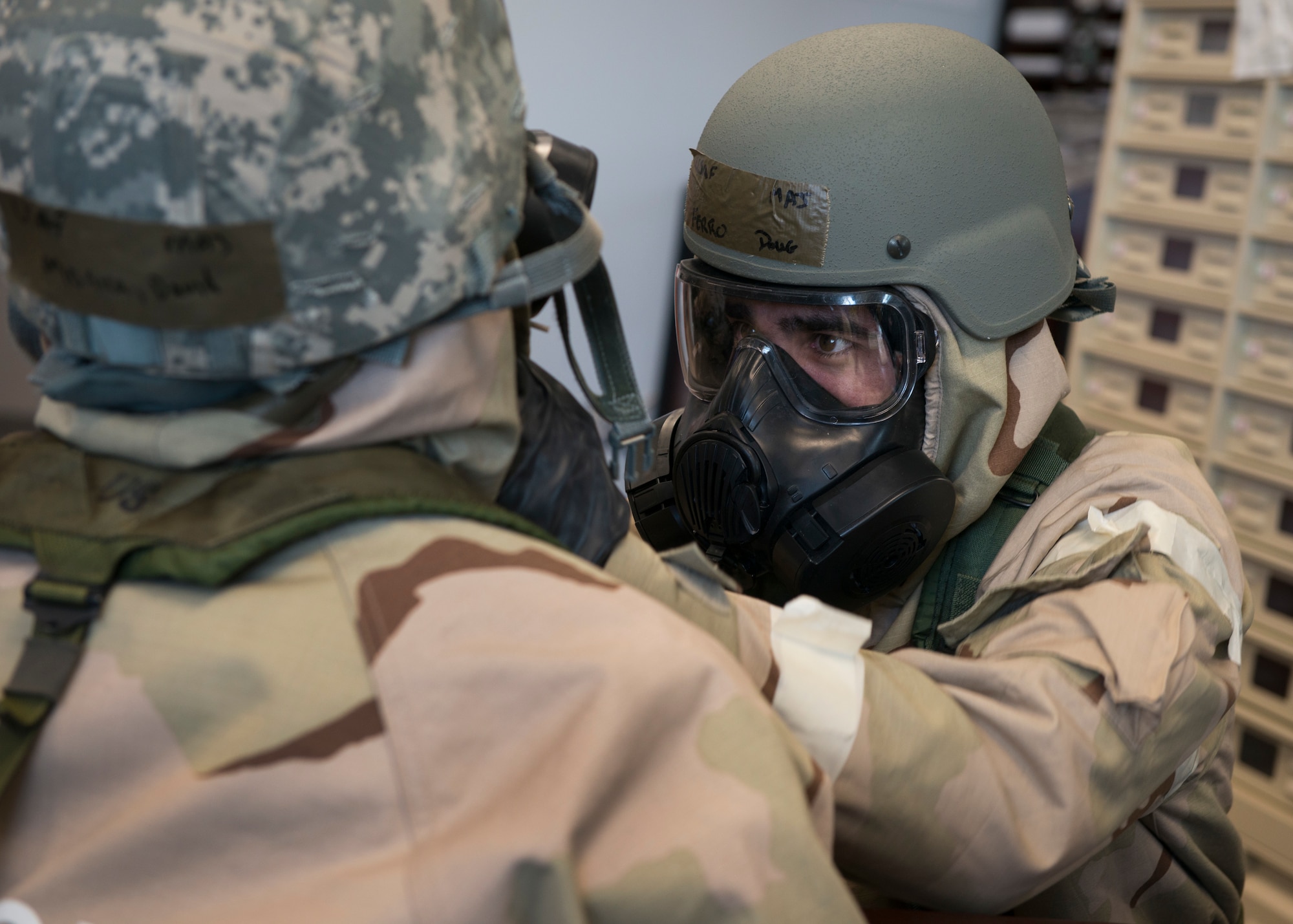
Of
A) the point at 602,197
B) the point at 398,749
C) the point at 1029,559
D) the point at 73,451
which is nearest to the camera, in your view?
the point at 398,749

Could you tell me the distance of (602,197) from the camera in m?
2.45

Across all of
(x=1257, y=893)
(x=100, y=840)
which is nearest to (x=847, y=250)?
(x=100, y=840)

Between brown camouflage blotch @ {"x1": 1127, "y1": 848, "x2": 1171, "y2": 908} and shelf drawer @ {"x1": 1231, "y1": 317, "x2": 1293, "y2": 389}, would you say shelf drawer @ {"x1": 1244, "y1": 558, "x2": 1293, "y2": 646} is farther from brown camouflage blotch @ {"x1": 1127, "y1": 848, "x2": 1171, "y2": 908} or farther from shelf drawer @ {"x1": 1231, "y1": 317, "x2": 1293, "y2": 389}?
brown camouflage blotch @ {"x1": 1127, "y1": 848, "x2": 1171, "y2": 908}

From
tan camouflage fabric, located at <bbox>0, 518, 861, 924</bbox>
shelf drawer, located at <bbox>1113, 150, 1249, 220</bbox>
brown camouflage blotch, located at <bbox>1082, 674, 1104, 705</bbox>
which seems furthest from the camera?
shelf drawer, located at <bbox>1113, 150, 1249, 220</bbox>

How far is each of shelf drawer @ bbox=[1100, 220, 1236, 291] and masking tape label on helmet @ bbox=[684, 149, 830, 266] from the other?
1.80m

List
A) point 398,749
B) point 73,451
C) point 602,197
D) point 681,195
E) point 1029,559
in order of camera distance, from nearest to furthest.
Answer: point 398,749 < point 73,451 < point 1029,559 < point 602,197 < point 681,195

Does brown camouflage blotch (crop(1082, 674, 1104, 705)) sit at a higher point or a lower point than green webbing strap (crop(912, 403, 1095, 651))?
higher

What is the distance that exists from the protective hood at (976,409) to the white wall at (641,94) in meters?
1.19

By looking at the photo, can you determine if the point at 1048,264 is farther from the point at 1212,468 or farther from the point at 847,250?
the point at 1212,468

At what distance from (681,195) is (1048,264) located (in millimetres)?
1491

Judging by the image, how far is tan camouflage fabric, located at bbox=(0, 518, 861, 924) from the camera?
51 centimetres

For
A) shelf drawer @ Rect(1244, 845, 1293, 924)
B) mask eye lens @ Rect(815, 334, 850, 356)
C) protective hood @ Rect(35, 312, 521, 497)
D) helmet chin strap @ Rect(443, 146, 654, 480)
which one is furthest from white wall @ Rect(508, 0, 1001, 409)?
shelf drawer @ Rect(1244, 845, 1293, 924)

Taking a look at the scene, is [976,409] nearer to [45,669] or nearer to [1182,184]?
[45,669]

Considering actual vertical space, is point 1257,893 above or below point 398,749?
below
